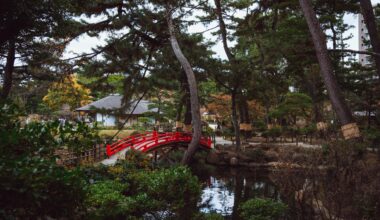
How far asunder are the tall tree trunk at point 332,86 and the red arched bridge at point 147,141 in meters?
8.70

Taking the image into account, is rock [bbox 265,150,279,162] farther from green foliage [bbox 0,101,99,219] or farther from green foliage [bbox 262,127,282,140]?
green foliage [bbox 0,101,99,219]

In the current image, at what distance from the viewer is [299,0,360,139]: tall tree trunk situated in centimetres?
913

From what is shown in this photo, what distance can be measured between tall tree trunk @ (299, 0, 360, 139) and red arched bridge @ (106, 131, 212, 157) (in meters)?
8.70

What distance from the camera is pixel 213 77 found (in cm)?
1927

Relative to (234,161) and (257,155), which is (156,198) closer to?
(234,161)

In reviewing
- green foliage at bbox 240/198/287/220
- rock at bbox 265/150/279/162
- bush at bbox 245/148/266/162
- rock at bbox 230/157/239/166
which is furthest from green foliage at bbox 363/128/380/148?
green foliage at bbox 240/198/287/220

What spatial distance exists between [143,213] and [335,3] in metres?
10.6

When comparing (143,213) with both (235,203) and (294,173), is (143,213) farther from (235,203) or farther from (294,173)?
(235,203)

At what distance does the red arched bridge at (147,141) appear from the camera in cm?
1588

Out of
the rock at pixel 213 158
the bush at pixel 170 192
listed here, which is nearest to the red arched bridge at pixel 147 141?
the rock at pixel 213 158

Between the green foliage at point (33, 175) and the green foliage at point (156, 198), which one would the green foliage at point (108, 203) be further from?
the green foliage at point (33, 175)

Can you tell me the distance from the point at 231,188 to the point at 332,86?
7.26m

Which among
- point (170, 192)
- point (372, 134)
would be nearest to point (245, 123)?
point (372, 134)

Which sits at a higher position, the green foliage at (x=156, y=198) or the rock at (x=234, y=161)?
the green foliage at (x=156, y=198)
